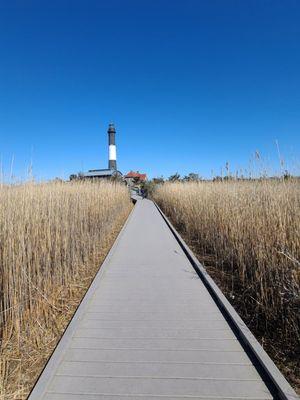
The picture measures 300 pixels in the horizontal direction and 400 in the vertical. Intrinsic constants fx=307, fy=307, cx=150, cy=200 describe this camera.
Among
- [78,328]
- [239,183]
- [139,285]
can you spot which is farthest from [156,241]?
[78,328]

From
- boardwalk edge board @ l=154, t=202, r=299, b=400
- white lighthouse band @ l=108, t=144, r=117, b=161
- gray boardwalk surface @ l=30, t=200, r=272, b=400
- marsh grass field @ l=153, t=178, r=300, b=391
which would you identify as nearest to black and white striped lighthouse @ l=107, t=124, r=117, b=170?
white lighthouse band @ l=108, t=144, r=117, b=161

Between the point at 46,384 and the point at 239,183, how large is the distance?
4.75 m

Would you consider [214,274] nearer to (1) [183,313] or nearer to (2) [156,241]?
(1) [183,313]

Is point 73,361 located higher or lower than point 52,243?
lower

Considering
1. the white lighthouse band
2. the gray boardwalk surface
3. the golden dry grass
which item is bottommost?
the gray boardwalk surface

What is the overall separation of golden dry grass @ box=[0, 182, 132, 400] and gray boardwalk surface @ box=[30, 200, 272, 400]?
20cm

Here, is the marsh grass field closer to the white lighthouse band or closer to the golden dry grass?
the golden dry grass

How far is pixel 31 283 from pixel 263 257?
2.65m

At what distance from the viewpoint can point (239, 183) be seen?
594 centimetres

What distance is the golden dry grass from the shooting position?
8.58 feet

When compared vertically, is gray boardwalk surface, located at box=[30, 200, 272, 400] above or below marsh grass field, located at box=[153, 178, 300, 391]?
below

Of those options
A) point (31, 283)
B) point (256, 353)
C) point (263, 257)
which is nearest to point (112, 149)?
point (263, 257)

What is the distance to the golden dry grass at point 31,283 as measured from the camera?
103 inches

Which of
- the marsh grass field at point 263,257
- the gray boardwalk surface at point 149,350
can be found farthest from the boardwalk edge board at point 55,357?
the marsh grass field at point 263,257
